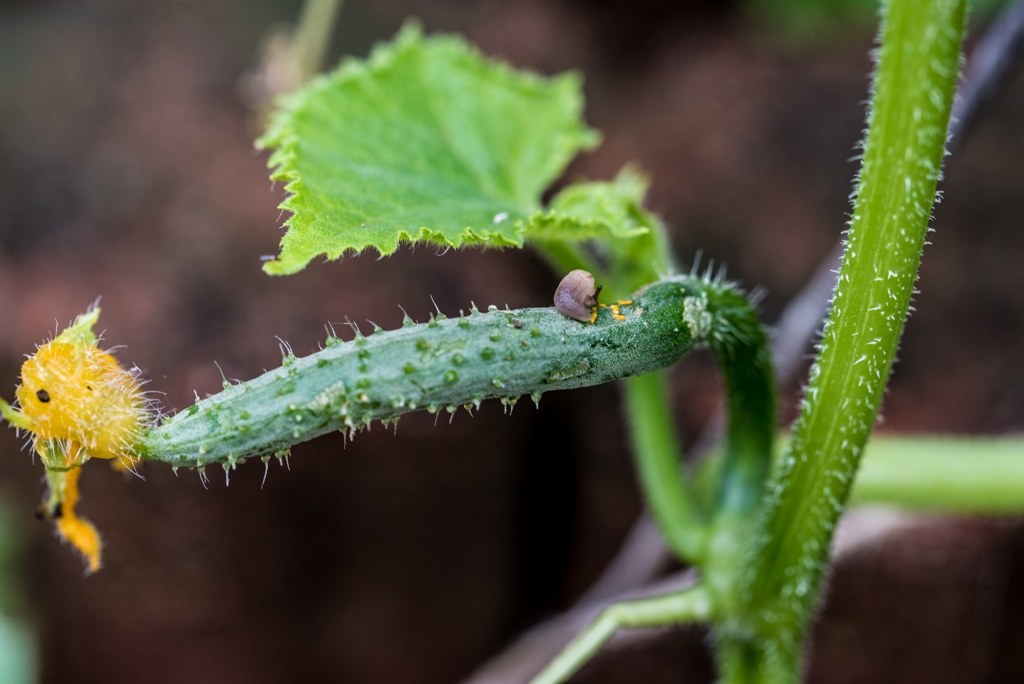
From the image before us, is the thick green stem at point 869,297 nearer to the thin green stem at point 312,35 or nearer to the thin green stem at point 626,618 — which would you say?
the thin green stem at point 626,618

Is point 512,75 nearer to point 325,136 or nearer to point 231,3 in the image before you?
point 325,136

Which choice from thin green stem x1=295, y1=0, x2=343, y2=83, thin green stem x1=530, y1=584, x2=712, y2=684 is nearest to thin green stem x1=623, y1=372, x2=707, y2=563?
thin green stem x1=530, y1=584, x2=712, y2=684

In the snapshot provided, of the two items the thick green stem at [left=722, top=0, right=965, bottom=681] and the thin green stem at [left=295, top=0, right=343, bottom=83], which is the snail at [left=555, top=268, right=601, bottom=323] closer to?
the thick green stem at [left=722, top=0, right=965, bottom=681]

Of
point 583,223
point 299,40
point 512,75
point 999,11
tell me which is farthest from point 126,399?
point 999,11

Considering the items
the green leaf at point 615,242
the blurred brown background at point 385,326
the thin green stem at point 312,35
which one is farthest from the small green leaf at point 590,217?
the thin green stem at point 312,35

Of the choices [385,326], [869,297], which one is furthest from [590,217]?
[385,326]
